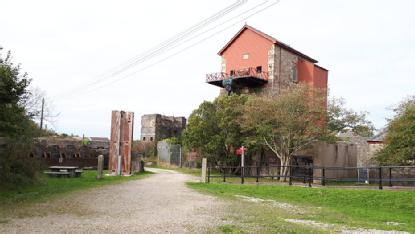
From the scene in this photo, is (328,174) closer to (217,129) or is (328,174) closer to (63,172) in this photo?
(217,129)

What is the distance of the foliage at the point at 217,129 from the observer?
34125mm

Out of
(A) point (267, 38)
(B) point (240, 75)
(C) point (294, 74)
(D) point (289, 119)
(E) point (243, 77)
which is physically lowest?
(D) point (289, 119)

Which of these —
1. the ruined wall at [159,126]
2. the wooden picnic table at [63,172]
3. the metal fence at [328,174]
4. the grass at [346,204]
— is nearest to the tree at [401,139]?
the metal fence at [328,174]

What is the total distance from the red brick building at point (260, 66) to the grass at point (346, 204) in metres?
21.4

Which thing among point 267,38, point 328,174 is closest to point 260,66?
Answer: point 267,38

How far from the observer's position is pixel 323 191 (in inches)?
706

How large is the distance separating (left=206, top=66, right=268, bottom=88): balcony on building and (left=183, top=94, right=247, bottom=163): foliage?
5.87m

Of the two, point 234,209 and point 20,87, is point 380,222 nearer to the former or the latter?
point 234,209

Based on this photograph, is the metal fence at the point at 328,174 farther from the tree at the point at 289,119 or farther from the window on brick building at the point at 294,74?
the window on brick building at the point at 294,74

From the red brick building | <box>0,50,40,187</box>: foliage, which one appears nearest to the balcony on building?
the red brick building

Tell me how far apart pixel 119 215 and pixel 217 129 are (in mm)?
25062

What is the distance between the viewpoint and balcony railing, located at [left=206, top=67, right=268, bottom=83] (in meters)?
41.3

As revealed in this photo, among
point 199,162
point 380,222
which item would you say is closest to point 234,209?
point 380,222

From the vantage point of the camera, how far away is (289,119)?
29078mm
